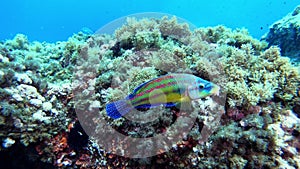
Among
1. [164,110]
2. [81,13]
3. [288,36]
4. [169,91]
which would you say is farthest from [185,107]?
[81,13]

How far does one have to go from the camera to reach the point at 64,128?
4.62 meters

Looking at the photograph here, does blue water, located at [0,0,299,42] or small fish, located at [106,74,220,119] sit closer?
small fish, located at [106,74,220,119]

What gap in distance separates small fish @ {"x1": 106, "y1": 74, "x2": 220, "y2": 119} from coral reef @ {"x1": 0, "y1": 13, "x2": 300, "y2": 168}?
1162mm

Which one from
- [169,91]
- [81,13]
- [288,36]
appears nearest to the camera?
[169,91]

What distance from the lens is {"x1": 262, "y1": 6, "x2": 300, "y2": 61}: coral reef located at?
8859mm

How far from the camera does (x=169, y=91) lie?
2447mm

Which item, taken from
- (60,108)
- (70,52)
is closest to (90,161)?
(60,108)

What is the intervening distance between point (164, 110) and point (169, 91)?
1.26m

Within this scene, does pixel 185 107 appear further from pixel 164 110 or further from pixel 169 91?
pixel 169 91

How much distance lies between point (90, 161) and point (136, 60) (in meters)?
2.44

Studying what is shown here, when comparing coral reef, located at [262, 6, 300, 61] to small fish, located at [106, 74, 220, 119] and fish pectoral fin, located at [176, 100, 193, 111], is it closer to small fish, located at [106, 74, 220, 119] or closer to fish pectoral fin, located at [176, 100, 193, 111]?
fish pectoral fin, located at [176, 100, 193, 111]

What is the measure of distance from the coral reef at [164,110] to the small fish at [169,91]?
1.16 metres

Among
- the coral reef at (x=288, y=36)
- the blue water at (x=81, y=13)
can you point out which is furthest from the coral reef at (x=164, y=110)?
the blue water at (x=81, y=13)

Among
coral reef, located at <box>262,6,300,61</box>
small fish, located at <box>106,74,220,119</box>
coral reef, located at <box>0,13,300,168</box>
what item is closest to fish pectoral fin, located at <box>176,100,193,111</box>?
coral reef, located at <box>0,13,300,168</box>
